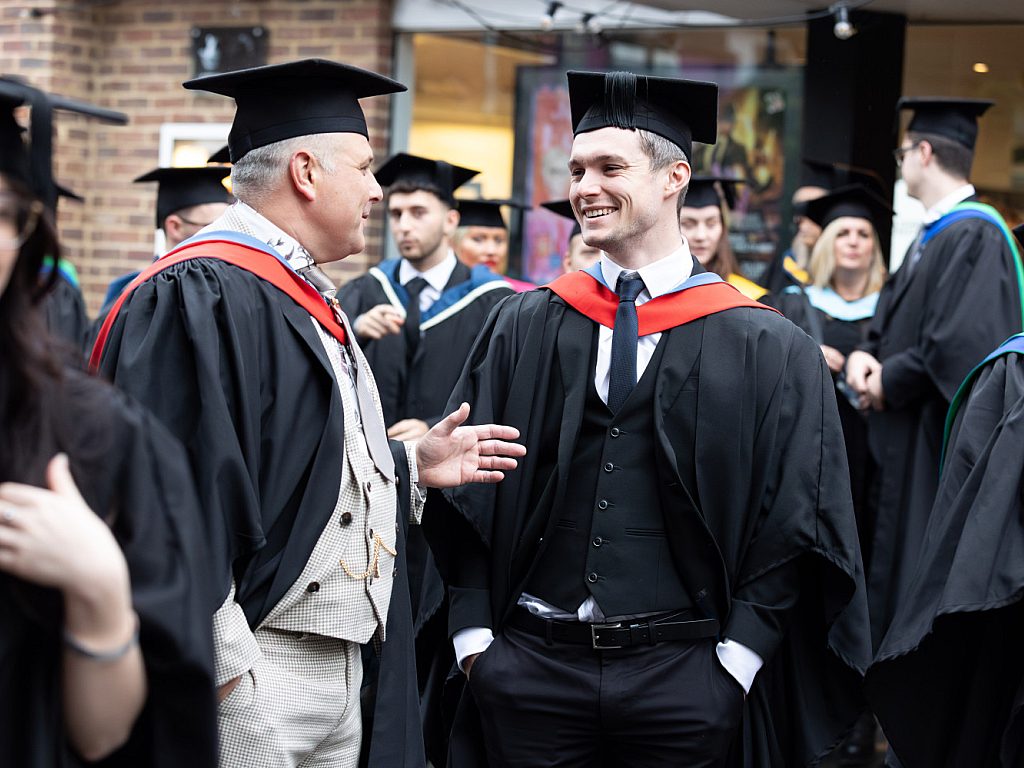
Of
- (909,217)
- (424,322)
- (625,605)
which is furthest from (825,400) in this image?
(909,217)

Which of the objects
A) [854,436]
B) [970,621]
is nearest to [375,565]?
[970,621]

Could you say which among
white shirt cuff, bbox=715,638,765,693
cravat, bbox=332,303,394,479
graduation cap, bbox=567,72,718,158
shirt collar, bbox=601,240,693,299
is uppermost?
graduation cap, bbox=567,72,718,158

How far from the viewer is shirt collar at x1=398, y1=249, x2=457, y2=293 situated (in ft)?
21.2

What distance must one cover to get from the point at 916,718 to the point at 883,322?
310 cm

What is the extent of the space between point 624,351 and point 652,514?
41 cm

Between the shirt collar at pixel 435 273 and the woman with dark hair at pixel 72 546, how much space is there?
15.0ft

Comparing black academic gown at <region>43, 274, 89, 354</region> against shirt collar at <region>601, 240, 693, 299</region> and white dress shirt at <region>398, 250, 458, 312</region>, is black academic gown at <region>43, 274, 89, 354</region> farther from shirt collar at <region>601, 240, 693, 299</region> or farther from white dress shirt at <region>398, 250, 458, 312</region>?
shirt collar at <region>601, 240, 693, 299</region>

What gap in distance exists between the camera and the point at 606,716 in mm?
3285

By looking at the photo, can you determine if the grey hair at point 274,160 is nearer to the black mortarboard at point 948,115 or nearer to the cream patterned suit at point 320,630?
the cream patterned suit at point 320,630

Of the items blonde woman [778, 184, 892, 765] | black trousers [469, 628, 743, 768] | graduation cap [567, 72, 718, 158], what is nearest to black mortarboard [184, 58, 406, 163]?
graduation cap [567, 72, 718, 158]

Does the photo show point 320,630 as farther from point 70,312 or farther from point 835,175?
point 835,175

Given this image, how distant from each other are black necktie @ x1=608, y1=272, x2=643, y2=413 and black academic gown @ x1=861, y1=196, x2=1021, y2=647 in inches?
123

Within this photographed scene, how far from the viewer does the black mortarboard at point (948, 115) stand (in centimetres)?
654

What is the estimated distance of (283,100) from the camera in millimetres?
3107
